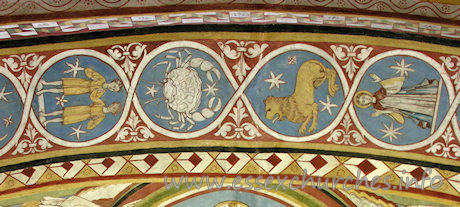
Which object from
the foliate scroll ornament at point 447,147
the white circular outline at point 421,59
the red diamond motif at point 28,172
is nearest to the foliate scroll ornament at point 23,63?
the red diamond motif at point 28,172

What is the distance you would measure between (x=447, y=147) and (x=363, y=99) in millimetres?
1156

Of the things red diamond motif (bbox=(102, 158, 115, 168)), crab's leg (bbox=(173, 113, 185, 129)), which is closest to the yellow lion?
crab's leg (bbox=(173, 113, 185, 129))

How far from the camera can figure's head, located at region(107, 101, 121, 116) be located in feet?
26.2

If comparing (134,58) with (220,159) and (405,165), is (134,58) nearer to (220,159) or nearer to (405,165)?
(220,159)

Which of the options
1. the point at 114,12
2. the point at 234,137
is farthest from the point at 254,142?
the point at 114,12

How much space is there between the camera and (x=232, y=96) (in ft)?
26.3

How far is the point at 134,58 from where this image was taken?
25.6ft

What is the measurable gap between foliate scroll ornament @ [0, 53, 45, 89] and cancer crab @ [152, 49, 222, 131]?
1.36m

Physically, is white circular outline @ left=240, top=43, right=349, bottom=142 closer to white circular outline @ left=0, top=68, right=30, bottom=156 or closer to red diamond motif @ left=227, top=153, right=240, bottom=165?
red diamond motif @ left=227, top=153, right=240, bottom=165

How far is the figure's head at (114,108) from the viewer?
26.2 feet

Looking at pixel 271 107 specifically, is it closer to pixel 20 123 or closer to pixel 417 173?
pixel 417 173

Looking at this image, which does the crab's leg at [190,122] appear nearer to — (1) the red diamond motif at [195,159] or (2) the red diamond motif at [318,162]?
(1) the red diamond motif at [195,159]

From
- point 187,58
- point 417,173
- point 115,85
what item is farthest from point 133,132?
point 417,173

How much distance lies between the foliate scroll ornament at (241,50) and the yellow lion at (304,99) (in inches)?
20.7
